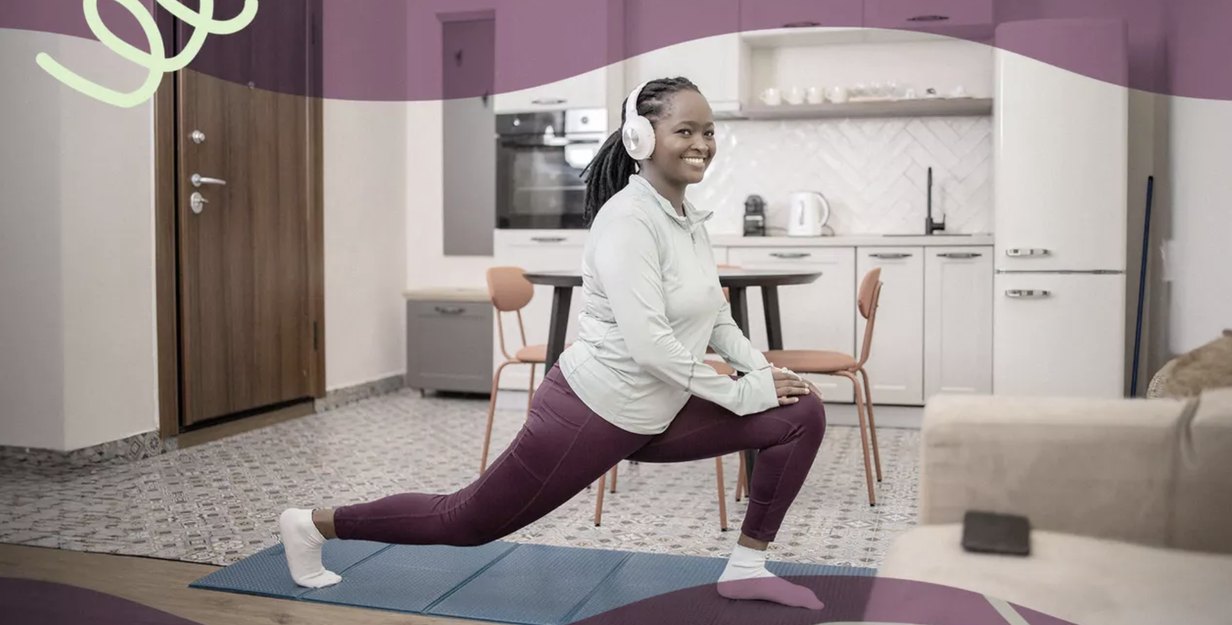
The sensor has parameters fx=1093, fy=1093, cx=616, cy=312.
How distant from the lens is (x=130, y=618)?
6.45 ft

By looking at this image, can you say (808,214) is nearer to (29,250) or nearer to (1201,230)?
(29,250)

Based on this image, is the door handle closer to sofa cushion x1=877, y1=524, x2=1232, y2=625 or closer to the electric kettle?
the electric kettle

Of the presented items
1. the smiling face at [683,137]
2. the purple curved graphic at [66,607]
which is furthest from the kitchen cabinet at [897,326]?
the purple curved graphic at [66,607]

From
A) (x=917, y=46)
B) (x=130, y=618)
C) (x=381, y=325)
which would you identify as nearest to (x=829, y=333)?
(x=917, y=46)

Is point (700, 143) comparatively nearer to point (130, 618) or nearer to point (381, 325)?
point (130, 618)

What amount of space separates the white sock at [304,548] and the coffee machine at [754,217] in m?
3.07

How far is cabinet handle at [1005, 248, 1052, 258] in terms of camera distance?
13.5 feet

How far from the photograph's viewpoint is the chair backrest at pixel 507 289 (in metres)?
3.37

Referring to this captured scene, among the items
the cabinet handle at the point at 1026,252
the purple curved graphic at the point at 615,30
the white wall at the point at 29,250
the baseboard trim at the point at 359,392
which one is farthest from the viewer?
the baseboard trim at the point at 359,392

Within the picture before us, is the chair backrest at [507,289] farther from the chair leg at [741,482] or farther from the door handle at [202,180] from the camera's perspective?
the door handle at [202,180]

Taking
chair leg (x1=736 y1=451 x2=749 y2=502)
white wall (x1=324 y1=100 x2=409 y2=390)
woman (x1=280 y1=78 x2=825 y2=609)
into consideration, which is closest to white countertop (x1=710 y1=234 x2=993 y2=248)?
chair leg (x1=736 y1=451 x2=749 y2=502)

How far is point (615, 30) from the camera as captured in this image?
2.31 metres

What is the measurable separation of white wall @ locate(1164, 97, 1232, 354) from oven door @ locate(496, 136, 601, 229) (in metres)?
3.49

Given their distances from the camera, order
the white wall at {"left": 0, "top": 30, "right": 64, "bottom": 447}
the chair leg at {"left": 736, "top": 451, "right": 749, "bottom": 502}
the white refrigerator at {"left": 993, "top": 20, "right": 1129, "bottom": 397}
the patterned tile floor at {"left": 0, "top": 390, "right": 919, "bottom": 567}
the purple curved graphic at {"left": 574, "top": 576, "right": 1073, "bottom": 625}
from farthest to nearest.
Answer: the white refrigerator at {"left": 993, "top": 20, "right": 1129, "bottom": 397}
the white wall at {"left": 0, "top": 30, "right": 64, "bottom": 447}
the chair leg at {"left": 736, "top": 451, "right": 749, "bottom": 502}
the patterned tile floor at {"left": 0, "top": 390, "right": 919, "bottom": 567}
the purple curved graphic at {"left": 574, "top": 576, "right": 1073, "bottom": 625}
